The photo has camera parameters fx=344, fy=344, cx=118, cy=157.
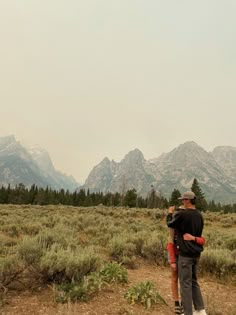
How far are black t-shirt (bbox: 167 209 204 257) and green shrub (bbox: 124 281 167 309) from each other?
5.31ft

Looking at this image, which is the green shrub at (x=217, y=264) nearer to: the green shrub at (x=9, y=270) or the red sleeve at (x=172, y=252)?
the red sleeve at (x=172, y=252)

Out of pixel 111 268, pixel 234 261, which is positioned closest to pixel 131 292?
pixel 111 268

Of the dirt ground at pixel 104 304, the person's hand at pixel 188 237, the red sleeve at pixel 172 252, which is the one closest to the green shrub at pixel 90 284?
the dirt ground at pixel 104 304

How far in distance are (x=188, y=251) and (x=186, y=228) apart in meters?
0.43

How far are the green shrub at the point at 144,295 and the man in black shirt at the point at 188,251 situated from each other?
44.9 inches

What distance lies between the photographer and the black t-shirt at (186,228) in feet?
21.1

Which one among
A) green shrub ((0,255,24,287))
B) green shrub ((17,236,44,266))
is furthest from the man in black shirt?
green shrub ((0,255,24,287))

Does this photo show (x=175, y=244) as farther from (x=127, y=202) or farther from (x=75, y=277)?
(x=127, y=202)

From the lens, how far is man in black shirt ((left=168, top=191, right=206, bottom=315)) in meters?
6.38

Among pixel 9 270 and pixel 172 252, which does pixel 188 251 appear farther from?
A: pixel 9 270

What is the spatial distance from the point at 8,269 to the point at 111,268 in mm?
2525

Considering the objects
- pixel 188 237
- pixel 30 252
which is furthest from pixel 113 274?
pixel 188 237

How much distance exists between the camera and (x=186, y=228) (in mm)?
6449

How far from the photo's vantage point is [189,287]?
6.38 metres
